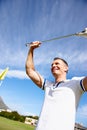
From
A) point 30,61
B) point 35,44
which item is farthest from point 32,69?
point 35,44

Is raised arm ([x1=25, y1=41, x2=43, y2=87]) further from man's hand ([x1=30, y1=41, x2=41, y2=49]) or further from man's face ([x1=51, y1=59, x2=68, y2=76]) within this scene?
man's face ([x1=51, y1=59, x2=68, y2=76])

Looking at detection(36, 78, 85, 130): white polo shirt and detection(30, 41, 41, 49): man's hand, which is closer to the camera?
detection(36, 78, 85, 130): white polo shirt

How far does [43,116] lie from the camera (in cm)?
439

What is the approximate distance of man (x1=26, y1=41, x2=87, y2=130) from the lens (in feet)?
14.0

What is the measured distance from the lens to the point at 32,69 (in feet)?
17.9

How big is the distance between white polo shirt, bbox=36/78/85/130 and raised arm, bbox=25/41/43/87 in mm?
567

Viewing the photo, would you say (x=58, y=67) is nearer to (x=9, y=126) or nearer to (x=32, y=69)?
(x=32, y=69)

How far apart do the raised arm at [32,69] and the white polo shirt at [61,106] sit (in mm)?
567

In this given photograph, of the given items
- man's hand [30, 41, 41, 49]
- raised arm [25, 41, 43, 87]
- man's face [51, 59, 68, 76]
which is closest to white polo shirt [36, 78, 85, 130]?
man's face [51, 59, 68, 76]

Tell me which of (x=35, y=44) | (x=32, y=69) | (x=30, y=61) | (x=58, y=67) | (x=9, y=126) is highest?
(x=9, y=126)

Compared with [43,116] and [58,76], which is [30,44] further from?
[43,116]

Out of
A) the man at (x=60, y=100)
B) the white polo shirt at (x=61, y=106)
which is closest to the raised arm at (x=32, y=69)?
the man at (x=60, y=100)

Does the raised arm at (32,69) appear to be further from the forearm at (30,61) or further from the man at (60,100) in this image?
the man at (60,100)

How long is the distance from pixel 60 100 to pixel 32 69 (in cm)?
121
